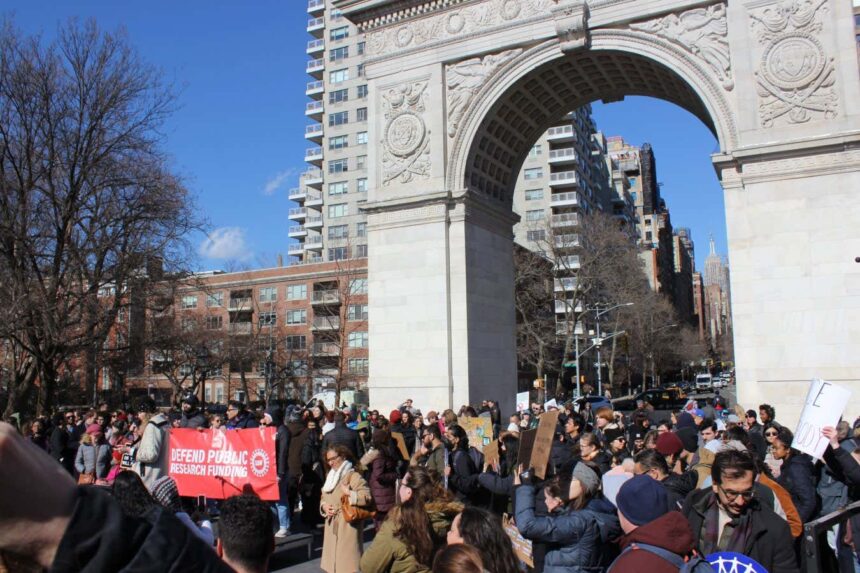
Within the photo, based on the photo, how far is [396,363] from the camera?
23406 mm

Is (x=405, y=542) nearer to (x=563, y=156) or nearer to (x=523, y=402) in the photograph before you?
(x=523, y=402)

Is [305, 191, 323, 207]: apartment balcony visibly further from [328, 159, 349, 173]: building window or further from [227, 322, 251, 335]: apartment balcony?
[227, 322, 251, 335]: apartment balcony

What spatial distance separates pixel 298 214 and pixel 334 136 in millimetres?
11353

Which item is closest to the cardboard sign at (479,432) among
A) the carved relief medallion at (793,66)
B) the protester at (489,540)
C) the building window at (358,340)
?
the protester at (489,540)

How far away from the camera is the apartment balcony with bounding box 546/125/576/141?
232 ft

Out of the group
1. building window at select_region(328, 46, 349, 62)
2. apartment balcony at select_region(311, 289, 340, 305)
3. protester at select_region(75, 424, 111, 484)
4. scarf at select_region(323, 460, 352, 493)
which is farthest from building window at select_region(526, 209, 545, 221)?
scarf at select_region(323, 460, 352, 493)

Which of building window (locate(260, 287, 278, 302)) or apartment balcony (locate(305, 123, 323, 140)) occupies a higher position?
apartment balcony (locate(305, 123, 323, 140))

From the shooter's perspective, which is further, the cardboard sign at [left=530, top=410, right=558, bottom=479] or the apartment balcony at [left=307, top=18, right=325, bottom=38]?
the apartment balcony at [left=307, top=18, right=325, bottom=38]

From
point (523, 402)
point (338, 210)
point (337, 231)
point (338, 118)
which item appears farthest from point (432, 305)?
point (338, 118)

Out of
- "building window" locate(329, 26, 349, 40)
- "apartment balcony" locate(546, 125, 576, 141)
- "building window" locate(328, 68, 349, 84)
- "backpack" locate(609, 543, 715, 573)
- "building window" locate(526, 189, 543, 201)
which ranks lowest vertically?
"backpack" locate(609, 543, 715, 573)

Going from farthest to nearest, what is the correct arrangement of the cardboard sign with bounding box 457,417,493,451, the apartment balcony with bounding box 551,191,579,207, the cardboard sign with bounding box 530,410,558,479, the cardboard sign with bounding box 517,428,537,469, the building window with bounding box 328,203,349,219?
the building window with bounding box 328,203,349,219
the apartment balcony with bounding box 551,191,579,207
the cardboard sign with bounding box 457,417,493,451
the cardboard sign with bounding box 517,428,537,469
the cardboard sign with bounding box 530,410,558,479

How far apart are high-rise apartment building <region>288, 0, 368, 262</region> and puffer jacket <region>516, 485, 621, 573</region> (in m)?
64.3

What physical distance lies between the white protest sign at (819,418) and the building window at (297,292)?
54.1 metres

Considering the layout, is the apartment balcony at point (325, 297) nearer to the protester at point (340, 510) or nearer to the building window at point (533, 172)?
the building window at point (533, 172)
